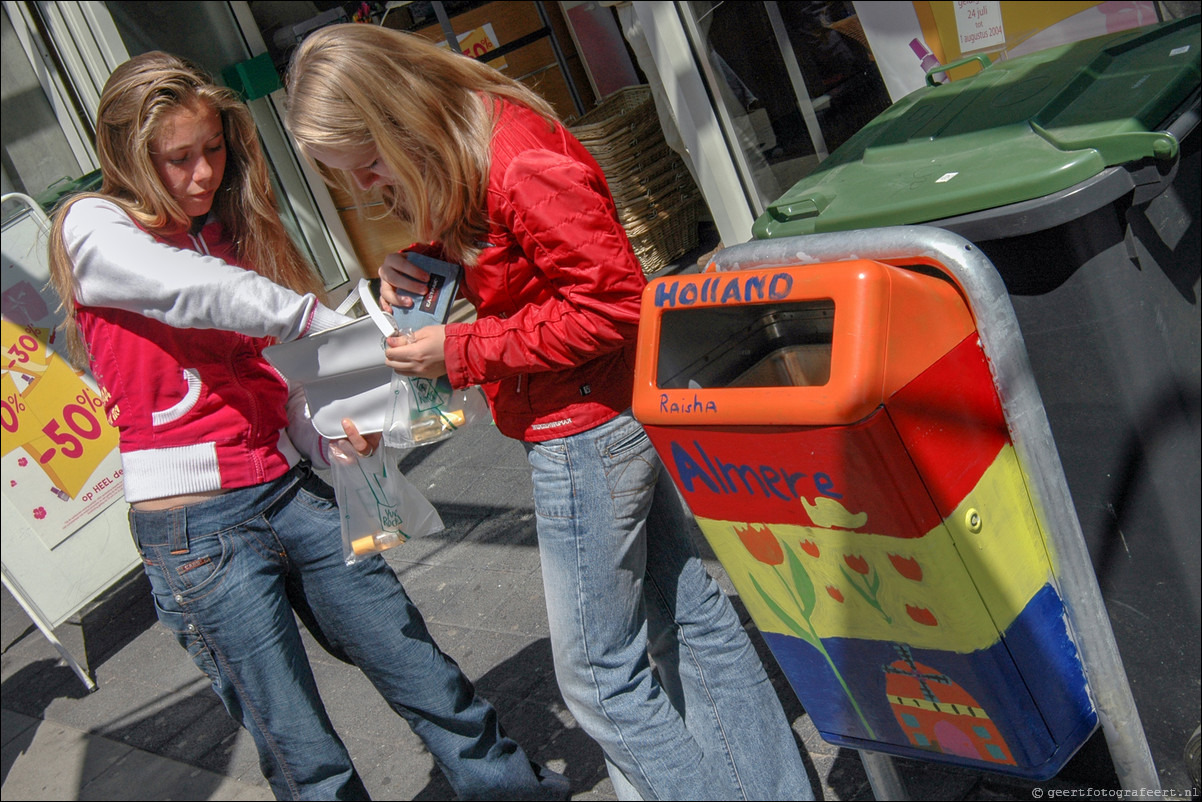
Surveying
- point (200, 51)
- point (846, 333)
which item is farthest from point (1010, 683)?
point (200, 51)

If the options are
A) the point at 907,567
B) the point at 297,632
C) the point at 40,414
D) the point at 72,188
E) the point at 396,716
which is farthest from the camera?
the point at 40,414

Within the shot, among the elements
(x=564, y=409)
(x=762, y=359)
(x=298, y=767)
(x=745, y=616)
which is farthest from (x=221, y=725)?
(x=762, y=359)

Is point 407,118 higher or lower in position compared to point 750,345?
higher

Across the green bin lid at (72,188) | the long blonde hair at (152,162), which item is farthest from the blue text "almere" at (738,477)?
the green bin lid at (72,188)

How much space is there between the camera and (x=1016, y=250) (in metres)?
1.49

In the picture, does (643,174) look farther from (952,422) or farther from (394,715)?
(952,422)

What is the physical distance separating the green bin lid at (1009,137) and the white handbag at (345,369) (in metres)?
0.75

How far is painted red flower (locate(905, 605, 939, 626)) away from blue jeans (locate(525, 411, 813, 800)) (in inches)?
24.0

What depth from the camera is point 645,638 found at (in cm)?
203

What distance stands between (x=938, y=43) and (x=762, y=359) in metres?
2.27


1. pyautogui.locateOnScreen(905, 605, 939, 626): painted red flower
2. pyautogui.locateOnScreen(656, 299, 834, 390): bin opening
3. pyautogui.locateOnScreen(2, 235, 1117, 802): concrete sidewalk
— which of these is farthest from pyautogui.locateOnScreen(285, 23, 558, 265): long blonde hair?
pyautogui.locateOnScreen(2, 235, 1117, 802): concrete sidewalk

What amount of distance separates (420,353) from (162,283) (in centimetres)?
53

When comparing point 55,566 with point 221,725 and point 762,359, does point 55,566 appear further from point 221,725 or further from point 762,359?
point 762,359

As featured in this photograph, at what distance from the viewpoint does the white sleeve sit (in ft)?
6.48
